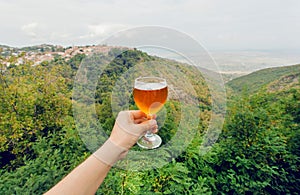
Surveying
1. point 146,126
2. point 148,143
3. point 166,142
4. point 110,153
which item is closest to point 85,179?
point 110,153

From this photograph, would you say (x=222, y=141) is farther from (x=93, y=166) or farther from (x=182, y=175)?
(x=93, y=166)

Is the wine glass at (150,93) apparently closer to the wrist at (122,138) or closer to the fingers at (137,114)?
the fingers at (137,114)

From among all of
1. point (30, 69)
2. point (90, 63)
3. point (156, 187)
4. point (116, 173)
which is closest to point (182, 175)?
point (156, 187)

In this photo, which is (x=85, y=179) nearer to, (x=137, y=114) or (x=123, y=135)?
(x=123, y=135)

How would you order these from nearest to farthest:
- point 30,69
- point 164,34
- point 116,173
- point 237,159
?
1. point 164,34
2. point 116,173
3. point 237,159
4. point 30,69

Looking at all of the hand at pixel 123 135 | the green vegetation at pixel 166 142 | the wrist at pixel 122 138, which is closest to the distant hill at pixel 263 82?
the green vegetation at pixel 166 142

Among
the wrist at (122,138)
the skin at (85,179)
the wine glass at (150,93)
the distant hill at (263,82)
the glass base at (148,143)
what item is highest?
the wine glass at (150,93)

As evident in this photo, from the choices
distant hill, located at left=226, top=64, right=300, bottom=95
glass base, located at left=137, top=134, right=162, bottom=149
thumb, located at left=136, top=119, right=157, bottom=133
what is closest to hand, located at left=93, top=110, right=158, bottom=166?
thumb, located at left=136, top=119, right=157, bottom=133
